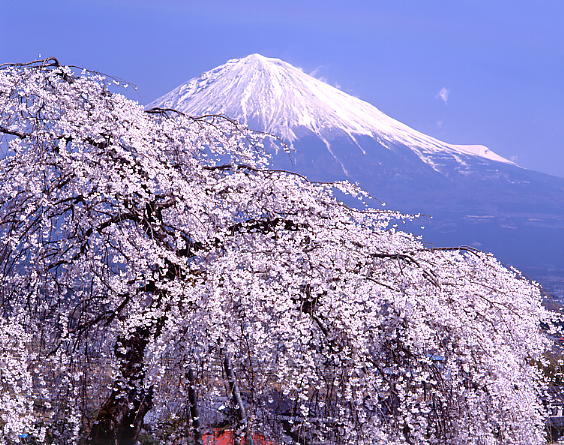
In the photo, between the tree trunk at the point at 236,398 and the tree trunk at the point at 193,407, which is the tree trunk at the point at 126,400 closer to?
the tree trunk at the point at 193,407

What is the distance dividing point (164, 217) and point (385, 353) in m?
3.19

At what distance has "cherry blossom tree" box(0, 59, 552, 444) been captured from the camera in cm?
632

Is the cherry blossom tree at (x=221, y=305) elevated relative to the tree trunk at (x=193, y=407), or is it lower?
elevated

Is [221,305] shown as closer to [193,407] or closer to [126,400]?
[193,407]

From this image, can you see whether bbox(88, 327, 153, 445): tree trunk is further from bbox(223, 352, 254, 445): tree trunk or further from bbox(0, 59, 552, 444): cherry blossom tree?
bbox(223, 352, 254, 445): tree trunk

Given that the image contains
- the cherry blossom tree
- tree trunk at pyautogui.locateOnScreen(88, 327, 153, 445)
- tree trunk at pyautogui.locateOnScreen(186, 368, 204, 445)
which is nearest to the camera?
the cherry blossom tree

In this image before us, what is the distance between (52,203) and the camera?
22.9ft

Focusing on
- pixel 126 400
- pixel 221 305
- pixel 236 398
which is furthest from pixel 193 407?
pixel 126 400

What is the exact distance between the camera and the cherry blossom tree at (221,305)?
6.32 meters

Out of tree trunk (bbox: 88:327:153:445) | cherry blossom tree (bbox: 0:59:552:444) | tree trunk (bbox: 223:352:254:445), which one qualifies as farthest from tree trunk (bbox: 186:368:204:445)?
tree trunk (bbox: 88:327:153:445)

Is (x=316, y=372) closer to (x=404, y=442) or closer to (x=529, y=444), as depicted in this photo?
(x=404, y=442)

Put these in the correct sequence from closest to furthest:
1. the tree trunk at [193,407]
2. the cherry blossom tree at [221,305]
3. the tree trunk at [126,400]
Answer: the cherry blossom tree at [221,305]
the tree trunk at [193,407]
the tree trunk at [126,400]

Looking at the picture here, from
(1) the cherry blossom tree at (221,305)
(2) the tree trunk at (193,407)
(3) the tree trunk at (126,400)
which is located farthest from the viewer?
(3) the tree trunk at (126,400)

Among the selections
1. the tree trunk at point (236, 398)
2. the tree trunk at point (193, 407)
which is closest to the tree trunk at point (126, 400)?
the tree trunk at point (193, 407)
